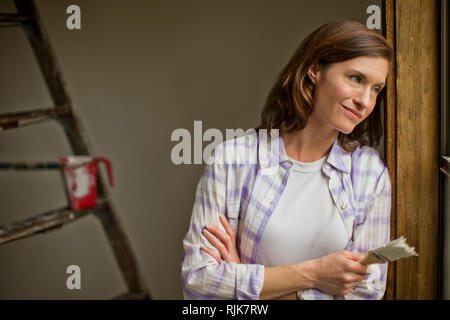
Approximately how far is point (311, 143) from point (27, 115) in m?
0.97

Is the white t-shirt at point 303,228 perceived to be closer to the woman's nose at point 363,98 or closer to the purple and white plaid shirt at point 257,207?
the purple and white plaid shirt at point 257,207

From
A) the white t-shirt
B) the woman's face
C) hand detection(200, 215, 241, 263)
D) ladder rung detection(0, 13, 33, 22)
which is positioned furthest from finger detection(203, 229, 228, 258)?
ladder rung detection(0, 13, 33, 22)

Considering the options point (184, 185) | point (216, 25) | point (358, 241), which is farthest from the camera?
point (184, 185)

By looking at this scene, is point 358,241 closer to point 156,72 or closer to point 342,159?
point 342,159

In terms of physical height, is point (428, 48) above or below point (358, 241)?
above

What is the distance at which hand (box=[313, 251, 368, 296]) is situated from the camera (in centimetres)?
136

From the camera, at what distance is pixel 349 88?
136cm

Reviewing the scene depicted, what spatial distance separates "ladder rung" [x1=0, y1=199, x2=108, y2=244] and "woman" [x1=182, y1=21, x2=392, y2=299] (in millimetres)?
489

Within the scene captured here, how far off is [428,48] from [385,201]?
0.49 metres

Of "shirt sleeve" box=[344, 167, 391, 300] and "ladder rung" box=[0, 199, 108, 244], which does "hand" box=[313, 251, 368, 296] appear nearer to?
"shirt sleeve" box=[344, 167, 391, 300]

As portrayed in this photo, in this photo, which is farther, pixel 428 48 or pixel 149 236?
pixel 149 236

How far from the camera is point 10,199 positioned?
223 centimetres

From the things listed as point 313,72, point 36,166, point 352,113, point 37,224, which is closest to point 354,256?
point 352,113
